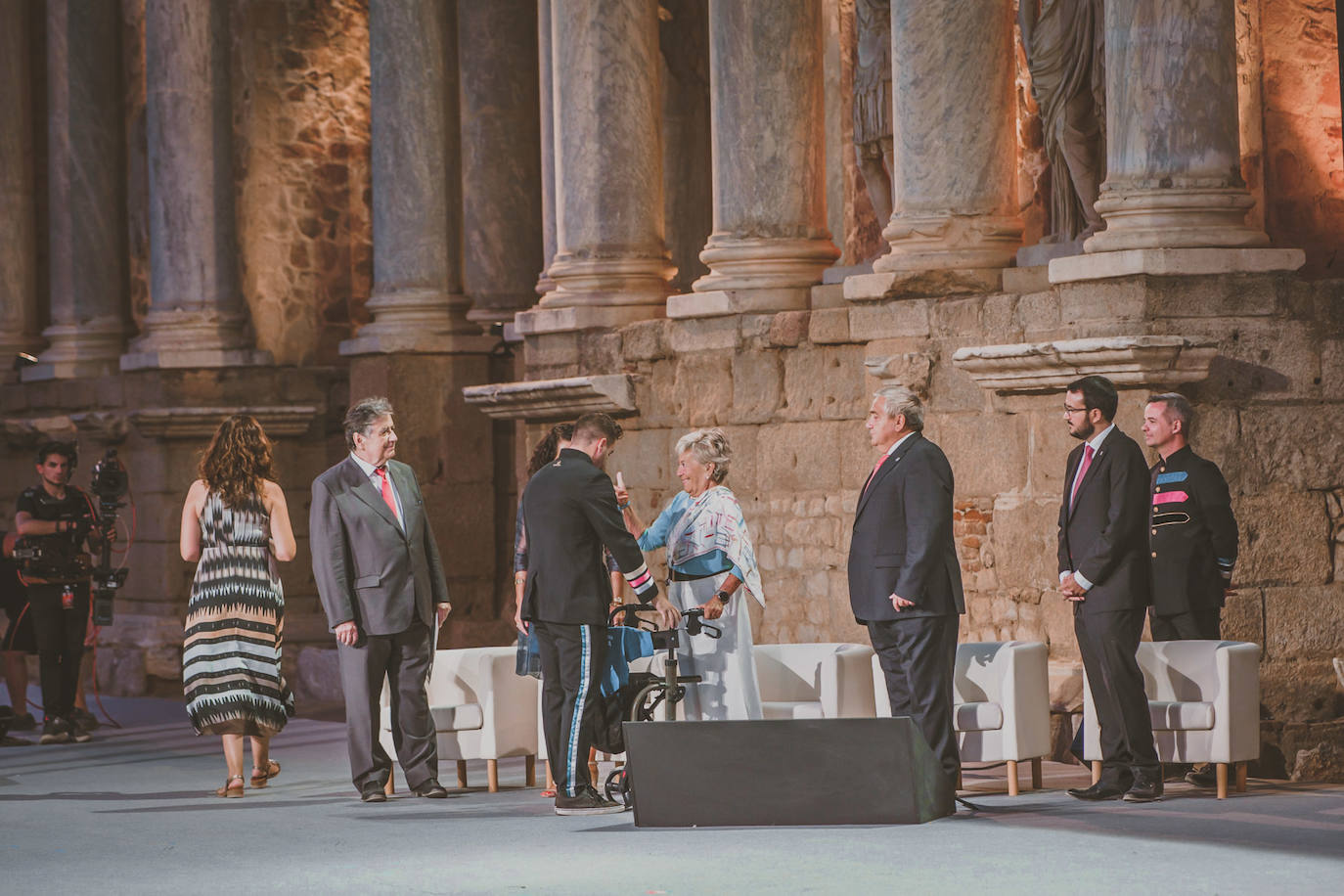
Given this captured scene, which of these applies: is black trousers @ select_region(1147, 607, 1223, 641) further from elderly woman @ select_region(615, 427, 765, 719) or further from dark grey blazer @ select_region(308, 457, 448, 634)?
dark grey blazer @ select_region(308, 457, 448, 634)

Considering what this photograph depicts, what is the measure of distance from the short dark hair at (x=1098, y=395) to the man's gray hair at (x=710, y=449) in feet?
4.32

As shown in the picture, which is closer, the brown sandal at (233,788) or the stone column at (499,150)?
the brown sandal at (233,788)

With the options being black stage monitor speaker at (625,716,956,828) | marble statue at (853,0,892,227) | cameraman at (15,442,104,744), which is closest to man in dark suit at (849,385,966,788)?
black stage monitor speaker at (625,716,956,828)

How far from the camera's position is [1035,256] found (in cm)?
1068

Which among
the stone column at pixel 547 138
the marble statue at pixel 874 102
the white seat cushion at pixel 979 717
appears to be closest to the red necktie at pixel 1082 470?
the white seat cushion at pixel 979 717

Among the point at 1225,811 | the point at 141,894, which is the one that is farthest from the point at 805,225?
the point at 141,894

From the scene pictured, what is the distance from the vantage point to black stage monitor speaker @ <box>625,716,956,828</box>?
734cm

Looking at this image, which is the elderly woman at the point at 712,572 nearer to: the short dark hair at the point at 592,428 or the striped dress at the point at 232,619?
the short dark hair at the point at 592,428

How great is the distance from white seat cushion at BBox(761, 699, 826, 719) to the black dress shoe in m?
1.01

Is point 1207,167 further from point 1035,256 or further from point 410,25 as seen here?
point 410,25

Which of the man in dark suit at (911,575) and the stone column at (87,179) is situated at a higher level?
the stone column at (87,179)

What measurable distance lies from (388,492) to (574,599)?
108 centimetres

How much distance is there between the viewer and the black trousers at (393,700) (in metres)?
8.66

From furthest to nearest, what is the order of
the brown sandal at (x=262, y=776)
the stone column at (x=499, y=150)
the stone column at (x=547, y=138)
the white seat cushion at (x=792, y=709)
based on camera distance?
the stone column at (x=499, y=150) → the stone column at (x=547, y=138) → the brown sandal at (x=262, y=776) → the white seat cushion at (x=792, y=709)
